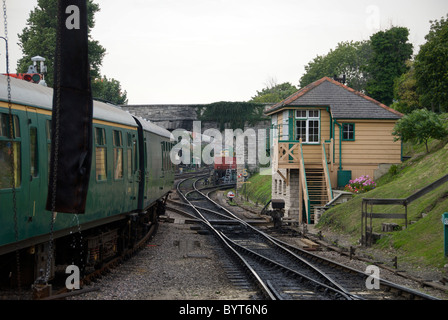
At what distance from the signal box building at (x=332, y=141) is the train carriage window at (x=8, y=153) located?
1982 cm

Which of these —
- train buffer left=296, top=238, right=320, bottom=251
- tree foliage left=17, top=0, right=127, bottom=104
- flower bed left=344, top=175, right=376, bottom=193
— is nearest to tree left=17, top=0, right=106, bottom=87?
tree foliage left=17, top=0, right=127, bottom=104

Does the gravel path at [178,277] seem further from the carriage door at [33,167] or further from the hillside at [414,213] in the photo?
the carriage door at [33,167]

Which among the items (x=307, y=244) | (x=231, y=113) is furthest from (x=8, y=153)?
(x=231, y=113)

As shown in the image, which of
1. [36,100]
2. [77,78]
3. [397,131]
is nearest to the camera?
[77,78]

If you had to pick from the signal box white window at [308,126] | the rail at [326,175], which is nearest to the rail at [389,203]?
the rail at [326,175]

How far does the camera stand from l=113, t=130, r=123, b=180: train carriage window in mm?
12469

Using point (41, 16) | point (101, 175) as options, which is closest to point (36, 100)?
point (101, 175)

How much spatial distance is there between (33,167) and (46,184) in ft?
1.54

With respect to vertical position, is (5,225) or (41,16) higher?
(41,16)

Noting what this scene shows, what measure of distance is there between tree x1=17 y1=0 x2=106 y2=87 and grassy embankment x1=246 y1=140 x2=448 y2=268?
89.8 feet

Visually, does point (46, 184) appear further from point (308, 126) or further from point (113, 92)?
point (113, 92)
